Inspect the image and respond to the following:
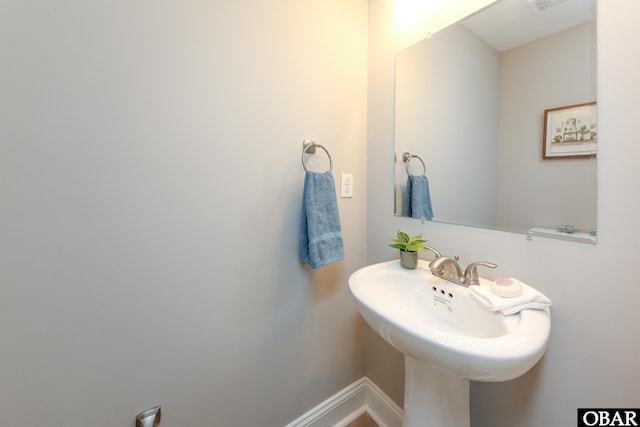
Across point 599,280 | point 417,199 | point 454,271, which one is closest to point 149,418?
point 454,271

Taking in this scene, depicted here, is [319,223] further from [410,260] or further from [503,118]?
[503,118]

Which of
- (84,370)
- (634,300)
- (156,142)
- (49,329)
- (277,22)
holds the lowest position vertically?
(84,370)

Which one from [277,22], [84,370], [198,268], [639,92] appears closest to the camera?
[639,92]

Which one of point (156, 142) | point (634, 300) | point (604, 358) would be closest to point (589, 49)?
point (634, 300)

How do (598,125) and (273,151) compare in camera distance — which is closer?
(598,125)

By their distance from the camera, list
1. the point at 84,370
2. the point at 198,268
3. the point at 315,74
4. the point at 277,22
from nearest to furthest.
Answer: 1. the point at 84,370
2. the point at 198,268
3. the point at 277,22
4. the point at 315,74

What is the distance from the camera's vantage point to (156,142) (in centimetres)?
75

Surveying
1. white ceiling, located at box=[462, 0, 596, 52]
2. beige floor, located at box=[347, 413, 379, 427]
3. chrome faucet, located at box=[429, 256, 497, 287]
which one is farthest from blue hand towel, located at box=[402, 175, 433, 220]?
beige floor, located at box=[347, 413, 379, 427]

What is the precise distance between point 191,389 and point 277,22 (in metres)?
1.41

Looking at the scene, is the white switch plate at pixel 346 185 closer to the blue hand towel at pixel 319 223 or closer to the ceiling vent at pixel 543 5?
the blue hand towel at pixel 319 223

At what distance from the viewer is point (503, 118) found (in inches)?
31.8

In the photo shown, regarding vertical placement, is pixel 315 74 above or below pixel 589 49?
above

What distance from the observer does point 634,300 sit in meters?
0.57

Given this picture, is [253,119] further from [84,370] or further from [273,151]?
[84,370]
